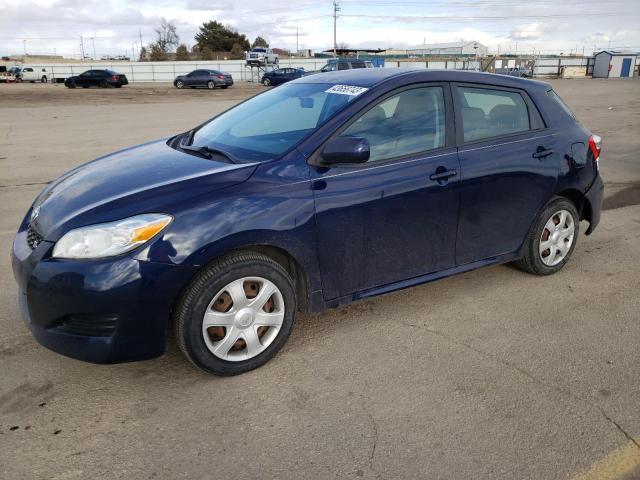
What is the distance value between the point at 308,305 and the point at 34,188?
5901 mm

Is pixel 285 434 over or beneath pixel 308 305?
beneath

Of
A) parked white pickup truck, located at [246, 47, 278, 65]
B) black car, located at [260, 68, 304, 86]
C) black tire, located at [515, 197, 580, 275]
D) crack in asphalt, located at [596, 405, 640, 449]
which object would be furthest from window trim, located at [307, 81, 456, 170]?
parked white pickup truck, located at [246, 47, 278, 65]

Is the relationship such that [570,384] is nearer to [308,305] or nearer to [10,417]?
[308,305]

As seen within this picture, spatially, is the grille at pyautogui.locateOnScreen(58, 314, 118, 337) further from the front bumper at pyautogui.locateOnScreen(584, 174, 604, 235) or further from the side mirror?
the front bumper at pyautogui.locateOnScreen(584, 174, 604, 235)

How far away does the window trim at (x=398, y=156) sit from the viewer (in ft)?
10.9

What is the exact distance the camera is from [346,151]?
324 cm

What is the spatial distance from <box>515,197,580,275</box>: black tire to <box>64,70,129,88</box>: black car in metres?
41.2

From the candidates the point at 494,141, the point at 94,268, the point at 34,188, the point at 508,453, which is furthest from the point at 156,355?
the point at 34,188

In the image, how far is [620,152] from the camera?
1168 cm

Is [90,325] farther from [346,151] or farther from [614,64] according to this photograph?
[614,64]

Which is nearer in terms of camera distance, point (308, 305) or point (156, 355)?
point (156, 355)

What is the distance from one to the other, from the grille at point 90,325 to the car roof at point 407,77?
2.15m

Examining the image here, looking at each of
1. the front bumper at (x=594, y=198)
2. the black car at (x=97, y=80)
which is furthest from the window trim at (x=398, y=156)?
the black car at (x=97, y=80)

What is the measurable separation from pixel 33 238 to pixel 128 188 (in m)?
0.58
